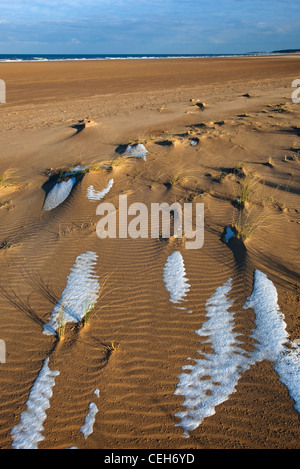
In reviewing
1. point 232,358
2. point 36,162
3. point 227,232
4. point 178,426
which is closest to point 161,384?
point 178,426

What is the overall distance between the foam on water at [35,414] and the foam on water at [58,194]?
344cm

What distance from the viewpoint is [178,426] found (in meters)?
2.40

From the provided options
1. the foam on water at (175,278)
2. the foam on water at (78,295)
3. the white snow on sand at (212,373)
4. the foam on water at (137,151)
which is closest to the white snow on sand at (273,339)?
the white snow on sand at (212,373)

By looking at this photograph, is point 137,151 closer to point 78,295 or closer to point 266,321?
point 78,295

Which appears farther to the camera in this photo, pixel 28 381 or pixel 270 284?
pixel 270 284

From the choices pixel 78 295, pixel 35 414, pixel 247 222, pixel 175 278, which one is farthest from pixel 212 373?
pixel 247 222

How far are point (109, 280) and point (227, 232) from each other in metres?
1.89

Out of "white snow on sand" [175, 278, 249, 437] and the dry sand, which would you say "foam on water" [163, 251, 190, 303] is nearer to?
the dry sand

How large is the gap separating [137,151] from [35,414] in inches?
242

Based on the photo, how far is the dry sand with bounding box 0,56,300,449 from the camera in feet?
8.04

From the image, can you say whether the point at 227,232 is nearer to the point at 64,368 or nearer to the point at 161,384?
the point at 161,384

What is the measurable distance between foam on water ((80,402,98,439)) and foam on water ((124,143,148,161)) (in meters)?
5.50

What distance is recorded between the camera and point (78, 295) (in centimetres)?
369

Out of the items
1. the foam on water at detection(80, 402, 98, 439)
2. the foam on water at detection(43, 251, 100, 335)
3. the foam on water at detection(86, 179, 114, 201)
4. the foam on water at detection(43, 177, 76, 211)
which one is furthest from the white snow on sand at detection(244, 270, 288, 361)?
the foam on water at detection(43, 177, 76, 211)
